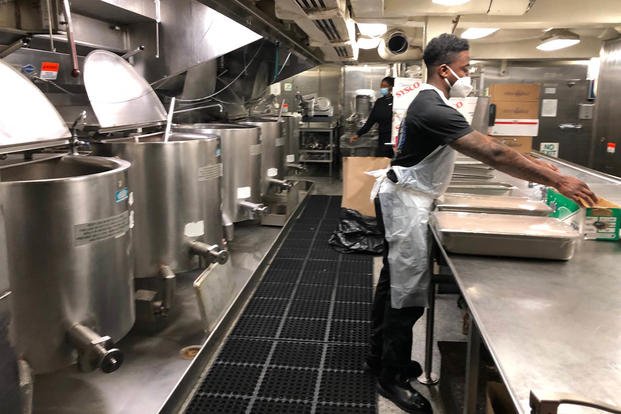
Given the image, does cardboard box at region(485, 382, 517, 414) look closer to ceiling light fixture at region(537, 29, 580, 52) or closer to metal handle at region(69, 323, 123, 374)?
metal handle at region(69, 323, 123, 374)

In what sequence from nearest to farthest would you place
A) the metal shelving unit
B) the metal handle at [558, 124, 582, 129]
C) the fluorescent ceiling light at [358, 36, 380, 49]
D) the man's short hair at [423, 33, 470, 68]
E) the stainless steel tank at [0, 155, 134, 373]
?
1. the stainless steel tank at [0, 155, 134, 373]
2. the man's short hair at [423, 33, 470, 68]
3. the fluorescent ceiling light at [358, 36, 380, 49]
4. the metal handle at [558, 124, 582, 129]
5. the metal shelving unit

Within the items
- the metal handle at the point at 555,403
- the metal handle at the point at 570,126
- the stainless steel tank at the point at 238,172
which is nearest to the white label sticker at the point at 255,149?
the stainless steel tank at the point at 238,172

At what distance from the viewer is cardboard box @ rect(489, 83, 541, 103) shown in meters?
4.60

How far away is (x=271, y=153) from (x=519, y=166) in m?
2.91

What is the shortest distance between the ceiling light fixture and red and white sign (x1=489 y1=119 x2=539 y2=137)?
107 centimetres

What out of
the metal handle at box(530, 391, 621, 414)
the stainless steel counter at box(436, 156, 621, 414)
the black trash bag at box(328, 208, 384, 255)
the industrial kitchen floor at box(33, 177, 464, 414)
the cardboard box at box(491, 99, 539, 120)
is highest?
the cardboard box at box(491, 99, 539, 120)

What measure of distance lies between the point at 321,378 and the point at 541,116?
19.1 feet

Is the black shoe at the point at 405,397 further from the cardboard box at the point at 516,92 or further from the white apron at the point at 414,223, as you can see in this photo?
the cardboard box at the point at 516,92

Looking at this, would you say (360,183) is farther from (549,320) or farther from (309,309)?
(549,320)

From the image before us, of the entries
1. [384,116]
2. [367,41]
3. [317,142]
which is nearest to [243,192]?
[384,116]

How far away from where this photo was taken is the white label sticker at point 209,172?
2.56m

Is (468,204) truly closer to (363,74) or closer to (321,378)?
(321,378)

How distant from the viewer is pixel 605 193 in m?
2.69

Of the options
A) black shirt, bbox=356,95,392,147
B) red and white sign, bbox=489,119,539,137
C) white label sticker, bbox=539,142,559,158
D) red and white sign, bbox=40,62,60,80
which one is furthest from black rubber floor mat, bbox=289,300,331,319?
white label sticker, bbox=539,142,559,158
